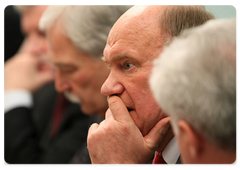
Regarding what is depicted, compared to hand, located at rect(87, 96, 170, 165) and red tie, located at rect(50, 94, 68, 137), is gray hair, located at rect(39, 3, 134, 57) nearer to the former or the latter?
hand, located at rect(87, 96, 170, 165)

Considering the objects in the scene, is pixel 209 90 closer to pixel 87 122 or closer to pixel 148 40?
pixel 148 40

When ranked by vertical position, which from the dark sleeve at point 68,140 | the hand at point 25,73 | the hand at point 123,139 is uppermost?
the hand at point 123,139

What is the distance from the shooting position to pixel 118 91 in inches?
42.6

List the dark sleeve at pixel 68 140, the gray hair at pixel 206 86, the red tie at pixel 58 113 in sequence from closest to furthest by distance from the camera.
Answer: the gray hair at pixel 206 86 < the dark sleeve at pixel 68 140 < the red tie at pixel 58 113

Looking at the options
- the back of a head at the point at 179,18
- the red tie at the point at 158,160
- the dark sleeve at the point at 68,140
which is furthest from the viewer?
the dark sleeve at the point at 68,140

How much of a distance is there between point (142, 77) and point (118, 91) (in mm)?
96

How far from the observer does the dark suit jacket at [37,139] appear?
1854 millimetres

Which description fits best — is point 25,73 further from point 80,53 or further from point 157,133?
point 157,133

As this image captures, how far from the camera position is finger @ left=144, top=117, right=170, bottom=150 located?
1.05 meters

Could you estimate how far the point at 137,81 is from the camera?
3.45 ft

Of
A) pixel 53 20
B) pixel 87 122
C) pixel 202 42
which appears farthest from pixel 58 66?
pixel 202 42

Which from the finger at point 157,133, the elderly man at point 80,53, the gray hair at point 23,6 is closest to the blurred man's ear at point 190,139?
the finger at point 157,133

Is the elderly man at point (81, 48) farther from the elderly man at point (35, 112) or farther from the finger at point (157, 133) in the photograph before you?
the finger at point (157, 133)

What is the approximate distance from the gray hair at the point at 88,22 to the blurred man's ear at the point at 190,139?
32.5 inches
